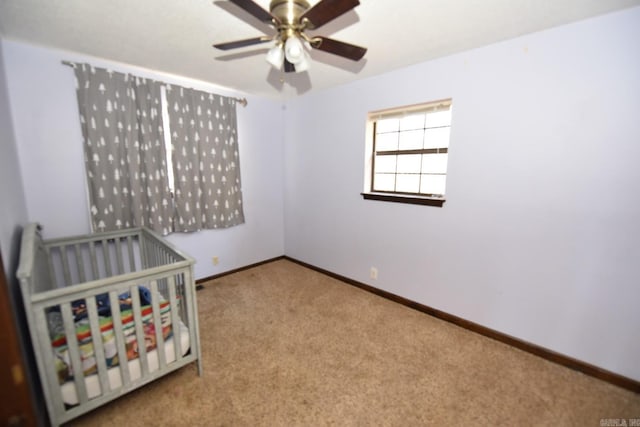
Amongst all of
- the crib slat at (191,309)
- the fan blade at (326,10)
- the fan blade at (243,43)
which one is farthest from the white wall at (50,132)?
the fan blade at (326,10)

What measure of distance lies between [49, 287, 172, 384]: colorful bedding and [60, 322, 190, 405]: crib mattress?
1.1 inches

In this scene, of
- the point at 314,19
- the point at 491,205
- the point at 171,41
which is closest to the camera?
the point at 314,19

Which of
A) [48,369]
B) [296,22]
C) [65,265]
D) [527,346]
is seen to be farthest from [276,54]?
[527,346]

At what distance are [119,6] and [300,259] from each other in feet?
9.82

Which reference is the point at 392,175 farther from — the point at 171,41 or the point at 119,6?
the point at 119,6

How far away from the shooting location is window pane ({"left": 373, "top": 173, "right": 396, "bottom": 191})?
2.72m

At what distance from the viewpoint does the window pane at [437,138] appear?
2.29 metres

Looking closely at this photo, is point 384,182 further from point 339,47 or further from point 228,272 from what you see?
point 228,272

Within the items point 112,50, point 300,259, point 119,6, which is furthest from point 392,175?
point 112,50

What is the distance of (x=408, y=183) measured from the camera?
2596 mm

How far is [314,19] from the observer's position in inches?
45.8

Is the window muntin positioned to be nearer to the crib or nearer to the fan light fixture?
the fan light fixture

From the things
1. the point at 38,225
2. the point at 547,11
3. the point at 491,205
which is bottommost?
the point at 38,225

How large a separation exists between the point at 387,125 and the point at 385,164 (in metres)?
0.40
